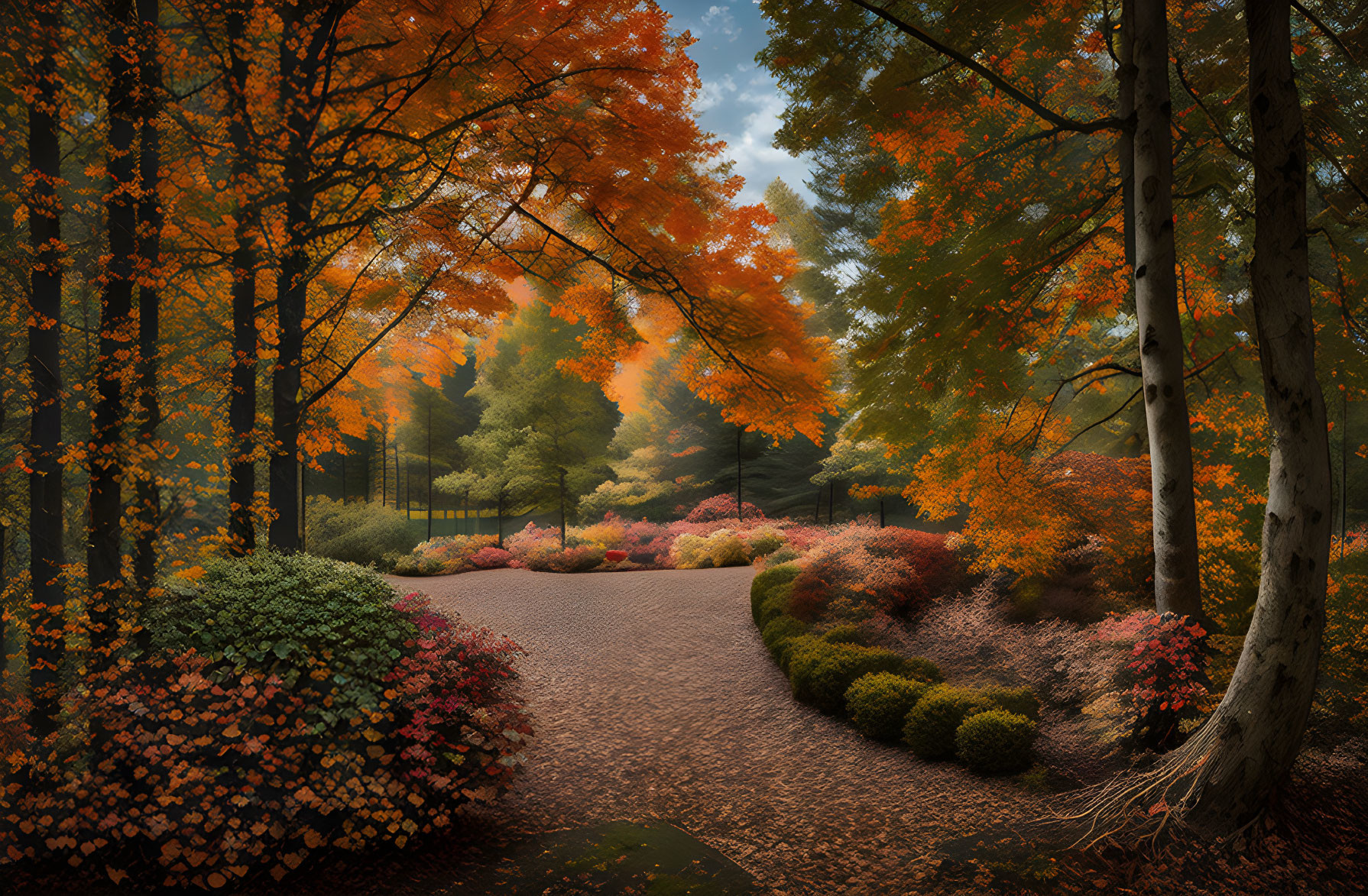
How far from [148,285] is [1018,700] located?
26.2 ft

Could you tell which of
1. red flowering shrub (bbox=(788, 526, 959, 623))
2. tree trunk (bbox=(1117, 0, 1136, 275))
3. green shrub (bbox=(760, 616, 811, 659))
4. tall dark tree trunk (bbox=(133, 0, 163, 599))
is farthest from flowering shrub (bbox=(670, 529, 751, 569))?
tall dark tree trunk (bbox=(133, 0, 163, 599))

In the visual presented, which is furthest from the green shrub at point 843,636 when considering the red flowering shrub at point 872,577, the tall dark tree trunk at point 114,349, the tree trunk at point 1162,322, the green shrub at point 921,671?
the tall dark tree trunk at point 114,349

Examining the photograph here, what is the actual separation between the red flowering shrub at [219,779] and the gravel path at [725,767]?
1.00 metres

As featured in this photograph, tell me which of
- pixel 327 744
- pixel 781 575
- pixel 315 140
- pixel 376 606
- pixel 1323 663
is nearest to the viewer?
pixel 327 744

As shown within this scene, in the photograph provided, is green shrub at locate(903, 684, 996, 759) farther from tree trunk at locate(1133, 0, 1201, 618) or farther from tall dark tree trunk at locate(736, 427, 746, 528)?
tall dark tree trunk at locate(736, 427, 746, 528)

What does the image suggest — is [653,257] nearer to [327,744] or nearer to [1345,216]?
[327,744]

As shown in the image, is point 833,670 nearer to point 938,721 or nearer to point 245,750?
point 938,721

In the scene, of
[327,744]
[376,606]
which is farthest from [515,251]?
[327,744]

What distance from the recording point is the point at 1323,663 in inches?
222

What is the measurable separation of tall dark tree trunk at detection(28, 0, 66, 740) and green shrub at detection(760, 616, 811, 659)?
6.82 m

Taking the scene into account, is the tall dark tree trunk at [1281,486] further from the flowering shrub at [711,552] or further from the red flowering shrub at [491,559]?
the red flowering shrub at [491,559]

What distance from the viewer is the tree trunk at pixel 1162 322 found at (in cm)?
484

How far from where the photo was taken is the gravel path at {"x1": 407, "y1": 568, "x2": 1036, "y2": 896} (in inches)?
183

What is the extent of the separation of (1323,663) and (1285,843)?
99.6 inches
